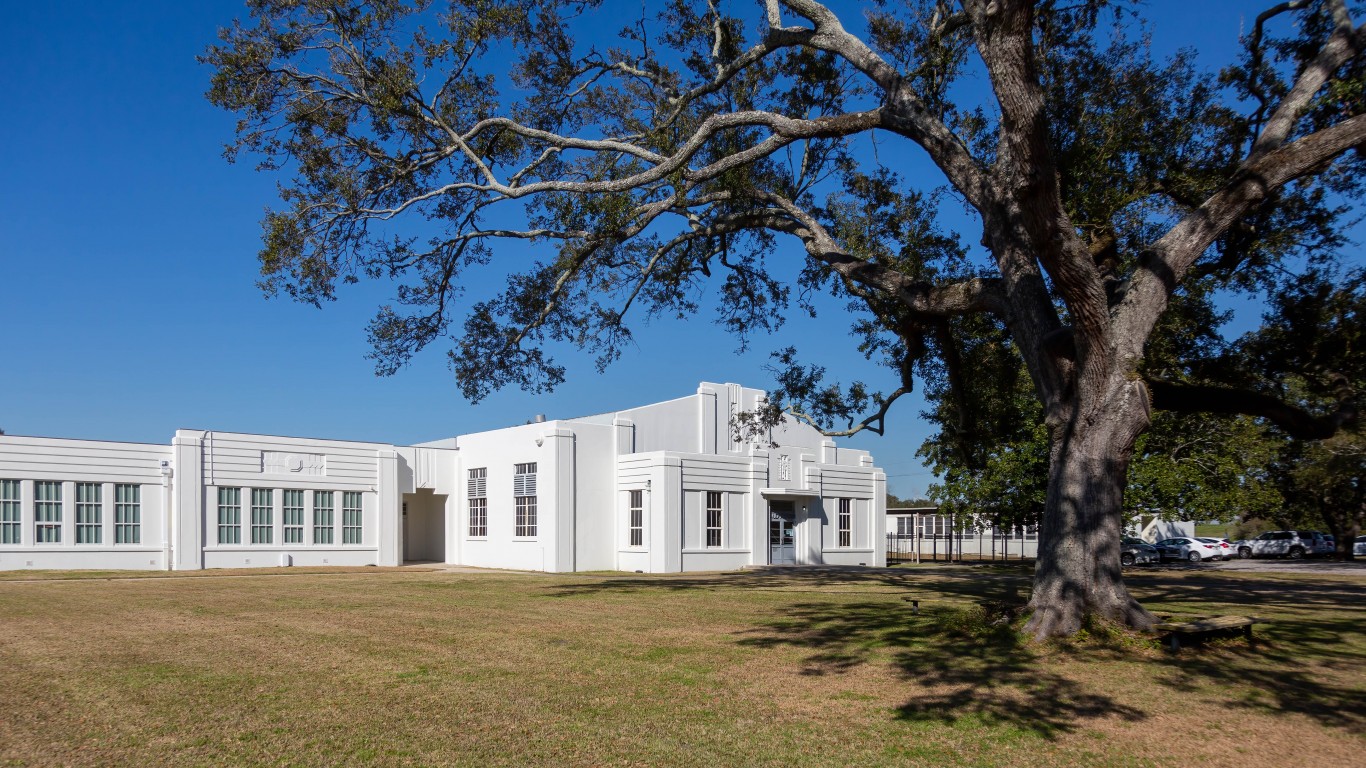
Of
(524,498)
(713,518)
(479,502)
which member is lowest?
(713,518)

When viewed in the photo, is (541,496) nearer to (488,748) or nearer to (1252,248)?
(1252,248)

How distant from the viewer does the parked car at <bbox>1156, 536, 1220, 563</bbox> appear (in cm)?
4259

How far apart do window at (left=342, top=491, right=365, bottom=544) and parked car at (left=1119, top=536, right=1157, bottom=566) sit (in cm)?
2920

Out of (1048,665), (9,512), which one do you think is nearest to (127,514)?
(9,512)

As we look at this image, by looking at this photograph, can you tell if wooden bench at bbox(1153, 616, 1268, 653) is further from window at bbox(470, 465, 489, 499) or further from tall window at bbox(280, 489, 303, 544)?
tall window at bbox(280, 489, 303, 544)

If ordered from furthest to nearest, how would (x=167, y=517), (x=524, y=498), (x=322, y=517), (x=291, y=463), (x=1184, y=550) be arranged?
(x=1184, y=550)
(x=322, y=517)
(x=291, y=463)
(x=524, y=498)
(x=167, y=517)

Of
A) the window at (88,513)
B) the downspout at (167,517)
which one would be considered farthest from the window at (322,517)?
the window at (88,513)

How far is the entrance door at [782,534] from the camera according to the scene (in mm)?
33500

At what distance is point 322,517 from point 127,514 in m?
5.92

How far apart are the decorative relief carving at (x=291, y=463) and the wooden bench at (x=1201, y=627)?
1135 inches

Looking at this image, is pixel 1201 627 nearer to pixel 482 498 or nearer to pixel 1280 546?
pixel 482 498

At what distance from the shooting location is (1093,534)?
1073 cm

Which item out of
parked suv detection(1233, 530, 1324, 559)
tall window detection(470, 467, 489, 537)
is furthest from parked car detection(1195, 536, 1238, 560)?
tall window detection(470, 467, 489, 537)

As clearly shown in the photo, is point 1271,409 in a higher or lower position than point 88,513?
higher
